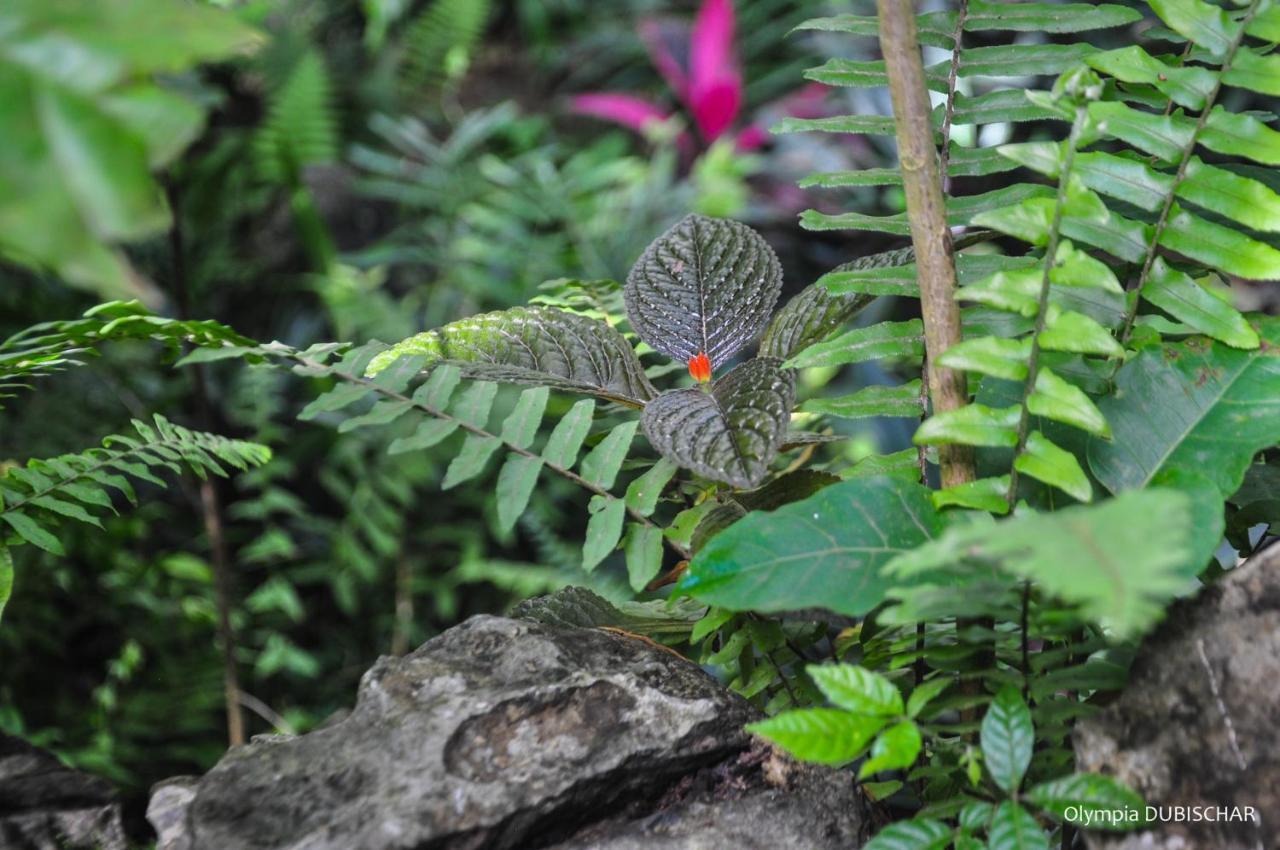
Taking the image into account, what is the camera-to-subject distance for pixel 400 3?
4.91 m

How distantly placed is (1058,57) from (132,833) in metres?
1.51

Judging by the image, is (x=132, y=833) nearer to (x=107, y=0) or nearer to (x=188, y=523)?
(x=107, y=0)

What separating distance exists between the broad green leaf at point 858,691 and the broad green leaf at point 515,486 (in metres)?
0.32

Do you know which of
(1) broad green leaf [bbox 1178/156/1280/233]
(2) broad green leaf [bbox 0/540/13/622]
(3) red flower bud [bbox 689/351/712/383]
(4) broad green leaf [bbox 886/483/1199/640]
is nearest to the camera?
(4) broad green leaf [bbox 886/483/1199/640]

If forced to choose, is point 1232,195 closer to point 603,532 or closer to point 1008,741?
point 1008,741

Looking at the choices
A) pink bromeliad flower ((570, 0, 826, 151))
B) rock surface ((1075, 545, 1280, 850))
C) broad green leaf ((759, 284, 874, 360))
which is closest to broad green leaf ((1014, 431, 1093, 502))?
rock surface ((1075, 545, 1280, 850))

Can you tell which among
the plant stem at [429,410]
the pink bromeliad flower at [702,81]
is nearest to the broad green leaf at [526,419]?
the plant stem at [429,410]

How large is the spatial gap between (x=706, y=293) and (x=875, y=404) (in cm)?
25

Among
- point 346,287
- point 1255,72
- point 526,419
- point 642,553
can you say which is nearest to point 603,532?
point 642,553

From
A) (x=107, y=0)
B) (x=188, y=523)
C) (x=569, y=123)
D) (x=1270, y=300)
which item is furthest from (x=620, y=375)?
(x=569, y=123)

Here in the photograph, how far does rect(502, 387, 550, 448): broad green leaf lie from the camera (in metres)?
1.10

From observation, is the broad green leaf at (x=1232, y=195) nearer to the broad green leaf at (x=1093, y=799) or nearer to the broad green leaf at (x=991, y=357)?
the broad green leaf at (x=991, y=357)

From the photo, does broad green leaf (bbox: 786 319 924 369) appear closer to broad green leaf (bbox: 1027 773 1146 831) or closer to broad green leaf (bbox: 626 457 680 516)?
broad green leaf (bbox: 626 457 680 516)

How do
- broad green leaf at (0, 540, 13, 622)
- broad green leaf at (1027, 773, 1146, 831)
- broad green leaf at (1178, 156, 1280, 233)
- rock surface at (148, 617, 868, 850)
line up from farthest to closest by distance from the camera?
broad green leaf at (0, 540, 13, 622)
broad green leaf at (1178, 156, 1280, 233)
rock surface at (148, 617, 868, 850)
broad green leaf at (1027, 773, 1146, 831)
